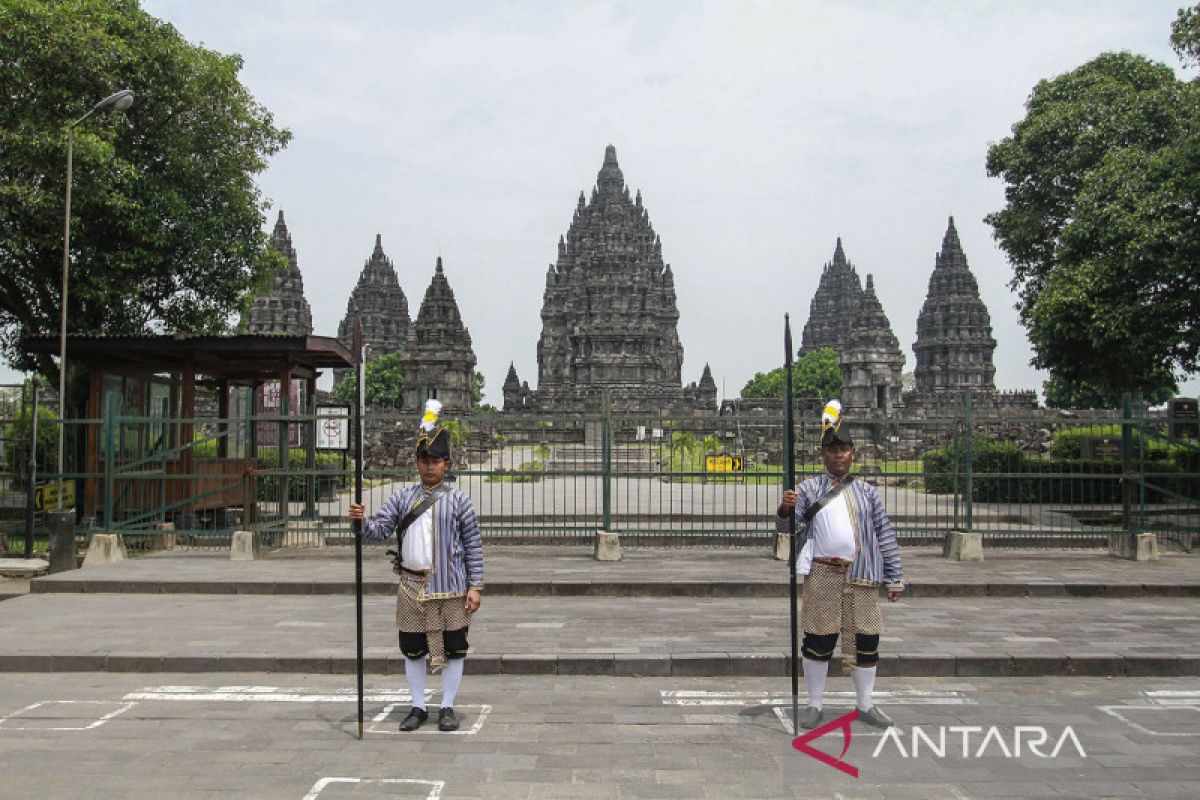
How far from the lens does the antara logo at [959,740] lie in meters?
5.48

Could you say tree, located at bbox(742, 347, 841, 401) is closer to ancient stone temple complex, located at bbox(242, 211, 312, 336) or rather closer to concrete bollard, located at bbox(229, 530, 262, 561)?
ancient stone temple complex, located at bbox(242, 211, 312, 336)

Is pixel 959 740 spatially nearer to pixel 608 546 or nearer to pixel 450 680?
pixel 450 680

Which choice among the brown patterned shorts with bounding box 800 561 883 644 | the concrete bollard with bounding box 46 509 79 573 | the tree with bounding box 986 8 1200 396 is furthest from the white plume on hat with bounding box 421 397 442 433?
the tree with bounding box 986 8 1200 396

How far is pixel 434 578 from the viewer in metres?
5.99

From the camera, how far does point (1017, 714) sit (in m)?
6.35

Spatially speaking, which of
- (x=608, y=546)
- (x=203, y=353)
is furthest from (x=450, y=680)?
(x=203, y=353)

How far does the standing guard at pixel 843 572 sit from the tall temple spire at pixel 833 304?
354 ft

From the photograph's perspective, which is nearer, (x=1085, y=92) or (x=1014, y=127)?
(x=1085, y=92)

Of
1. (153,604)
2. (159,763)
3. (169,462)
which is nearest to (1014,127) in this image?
(169,462)

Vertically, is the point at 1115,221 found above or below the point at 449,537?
above

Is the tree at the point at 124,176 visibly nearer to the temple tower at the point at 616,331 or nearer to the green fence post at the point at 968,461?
the green fence post at the point at 968,461

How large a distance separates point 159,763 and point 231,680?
201 centimetres

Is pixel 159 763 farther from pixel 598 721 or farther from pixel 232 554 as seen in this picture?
pixel 232 554

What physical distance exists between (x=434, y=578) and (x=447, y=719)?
88cm
